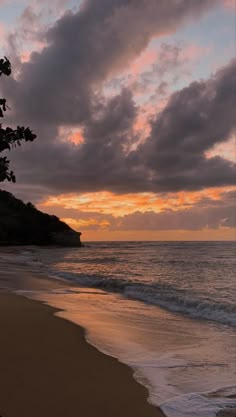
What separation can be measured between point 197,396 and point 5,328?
16.2 feet

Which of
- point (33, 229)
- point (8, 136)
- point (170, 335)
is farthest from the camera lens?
point (33, 229)

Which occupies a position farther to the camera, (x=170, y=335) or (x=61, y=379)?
(x=170, y=335)

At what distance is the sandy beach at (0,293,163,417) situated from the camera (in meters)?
5.31

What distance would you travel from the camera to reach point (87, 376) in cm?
666

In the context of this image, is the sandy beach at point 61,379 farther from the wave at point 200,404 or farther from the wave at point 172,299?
the wave at point 172,299

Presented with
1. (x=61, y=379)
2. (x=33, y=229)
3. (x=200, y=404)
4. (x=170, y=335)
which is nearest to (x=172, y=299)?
(x=170, y=335)

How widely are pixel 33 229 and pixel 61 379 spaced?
13361 centimetres

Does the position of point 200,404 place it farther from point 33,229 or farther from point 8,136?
point 33,229

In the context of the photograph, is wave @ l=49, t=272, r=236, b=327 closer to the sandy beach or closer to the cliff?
the sandy beach

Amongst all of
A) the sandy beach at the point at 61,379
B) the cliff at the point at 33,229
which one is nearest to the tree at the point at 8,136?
the sandy beach at the point at 61,379

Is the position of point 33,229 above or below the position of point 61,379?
above

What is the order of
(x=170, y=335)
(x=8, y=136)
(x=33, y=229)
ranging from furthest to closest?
(x=33, y=229)
(x=170, y=335)
(x=8, y=136)

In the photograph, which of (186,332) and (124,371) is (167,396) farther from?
(186,332)

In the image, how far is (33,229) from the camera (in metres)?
138
